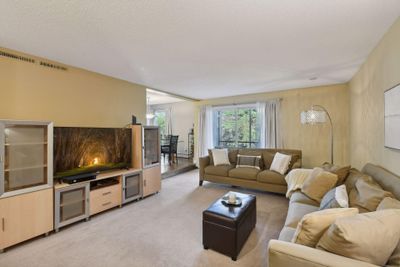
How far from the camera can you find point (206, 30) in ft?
6.73

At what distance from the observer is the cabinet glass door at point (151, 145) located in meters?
3.86

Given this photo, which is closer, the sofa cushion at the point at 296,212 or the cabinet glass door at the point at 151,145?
the sofa cushion at the point at 296,212

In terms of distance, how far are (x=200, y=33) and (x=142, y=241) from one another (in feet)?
8.33

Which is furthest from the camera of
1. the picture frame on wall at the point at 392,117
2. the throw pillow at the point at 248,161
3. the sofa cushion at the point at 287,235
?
the throw pillow at the point at 248,161

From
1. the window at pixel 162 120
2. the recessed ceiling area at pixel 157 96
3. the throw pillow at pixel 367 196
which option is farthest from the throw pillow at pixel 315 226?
the window at pixel 162 120

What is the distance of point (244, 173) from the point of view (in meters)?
3.99

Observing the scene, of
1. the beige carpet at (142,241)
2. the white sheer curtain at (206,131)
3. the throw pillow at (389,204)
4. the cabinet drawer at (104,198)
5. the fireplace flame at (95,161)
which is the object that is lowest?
the beige carpet at (142,241)

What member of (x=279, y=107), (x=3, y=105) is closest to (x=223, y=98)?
(x=279, y=107)

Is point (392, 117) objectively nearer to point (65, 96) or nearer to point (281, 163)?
point (281, 163)

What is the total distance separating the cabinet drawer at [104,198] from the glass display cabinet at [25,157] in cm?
65

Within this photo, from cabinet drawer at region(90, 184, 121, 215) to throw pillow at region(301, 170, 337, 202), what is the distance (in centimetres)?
294

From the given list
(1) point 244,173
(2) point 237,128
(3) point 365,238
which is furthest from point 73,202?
(2) point 237,128

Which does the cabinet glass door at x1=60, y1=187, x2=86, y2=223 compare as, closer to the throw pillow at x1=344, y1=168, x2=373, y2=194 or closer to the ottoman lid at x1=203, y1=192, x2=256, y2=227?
the ottoman lid at x1=203, y1=192, x2=256, y2=227

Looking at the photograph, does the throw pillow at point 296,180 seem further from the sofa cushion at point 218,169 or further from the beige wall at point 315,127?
the beige wall at point 315,127
